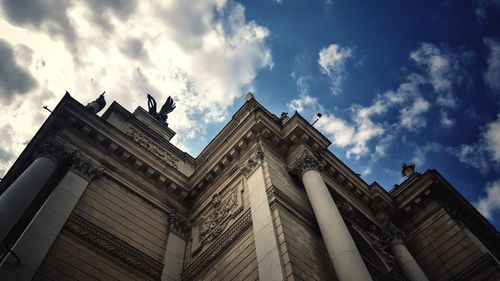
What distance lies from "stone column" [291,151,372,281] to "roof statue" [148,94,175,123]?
54.4 ft

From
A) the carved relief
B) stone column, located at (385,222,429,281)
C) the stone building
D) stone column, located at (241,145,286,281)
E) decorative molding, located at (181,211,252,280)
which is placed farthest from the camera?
stone column, located at (385,222,429,281)

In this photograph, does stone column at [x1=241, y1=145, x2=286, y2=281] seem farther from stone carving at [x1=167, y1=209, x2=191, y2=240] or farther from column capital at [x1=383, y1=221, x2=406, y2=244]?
column capital at [x1=383, y1=221, x2=406, y2=244]

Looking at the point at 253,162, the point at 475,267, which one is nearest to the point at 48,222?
the point at 253,162

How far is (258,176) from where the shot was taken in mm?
14742

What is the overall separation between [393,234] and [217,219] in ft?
25.9

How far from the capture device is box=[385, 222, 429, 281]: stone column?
15678 mm

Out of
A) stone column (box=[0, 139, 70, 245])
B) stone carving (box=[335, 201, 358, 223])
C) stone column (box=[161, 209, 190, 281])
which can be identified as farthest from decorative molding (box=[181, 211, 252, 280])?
stone column (box=[0, 139, 70, 245])

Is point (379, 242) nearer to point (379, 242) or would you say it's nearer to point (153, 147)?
point (379, 242)

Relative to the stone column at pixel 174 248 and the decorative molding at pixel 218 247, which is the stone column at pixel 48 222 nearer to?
the stone column at pixel 174 248

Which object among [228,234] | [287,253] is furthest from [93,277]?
[287,253]

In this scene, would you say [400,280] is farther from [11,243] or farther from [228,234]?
[11,243]

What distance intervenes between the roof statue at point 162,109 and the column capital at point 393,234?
1780 centimetres

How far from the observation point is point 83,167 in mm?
15664

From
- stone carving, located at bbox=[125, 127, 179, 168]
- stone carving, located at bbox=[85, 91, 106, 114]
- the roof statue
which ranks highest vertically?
the roof statue
